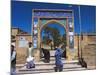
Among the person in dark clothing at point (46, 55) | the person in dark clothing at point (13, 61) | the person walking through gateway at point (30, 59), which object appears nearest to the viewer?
the person in dark clothing at point (13, 61)

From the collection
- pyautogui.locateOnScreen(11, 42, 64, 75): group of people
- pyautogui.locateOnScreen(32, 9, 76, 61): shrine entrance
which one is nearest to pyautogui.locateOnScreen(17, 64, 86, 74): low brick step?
pyautogui.locateOnScreen(11, 42, 64, 75): group of people

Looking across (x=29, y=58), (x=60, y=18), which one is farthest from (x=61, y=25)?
(x=29, y=58)

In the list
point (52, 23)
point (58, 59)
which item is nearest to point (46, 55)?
point (58, 59)

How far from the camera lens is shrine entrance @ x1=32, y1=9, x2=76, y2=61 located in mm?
5410

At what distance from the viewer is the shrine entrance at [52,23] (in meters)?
5.41

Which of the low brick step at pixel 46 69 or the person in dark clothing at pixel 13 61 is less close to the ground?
the person in dark clothing at pixel 13 61

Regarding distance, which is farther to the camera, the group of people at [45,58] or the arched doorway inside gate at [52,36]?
the arched doorway inside gate at [52,36]

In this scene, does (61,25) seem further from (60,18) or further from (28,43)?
(28,43)

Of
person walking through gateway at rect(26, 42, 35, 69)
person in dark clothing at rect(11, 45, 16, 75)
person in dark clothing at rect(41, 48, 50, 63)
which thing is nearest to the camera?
person in dark clothing at rect(11, 45, 16, 75)

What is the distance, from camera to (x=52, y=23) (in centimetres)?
552

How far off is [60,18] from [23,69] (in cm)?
121

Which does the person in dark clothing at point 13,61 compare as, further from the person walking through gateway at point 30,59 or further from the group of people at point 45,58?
the person walking through gateway at point 30,59

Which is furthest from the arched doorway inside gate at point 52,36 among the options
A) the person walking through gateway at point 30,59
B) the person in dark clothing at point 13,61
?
the person in dark clothing at point 13,61

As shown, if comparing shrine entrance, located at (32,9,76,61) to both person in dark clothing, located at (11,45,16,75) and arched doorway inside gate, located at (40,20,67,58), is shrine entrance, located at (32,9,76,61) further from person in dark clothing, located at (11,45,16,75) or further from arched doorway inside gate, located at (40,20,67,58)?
person in dark clothing, located at (11,45,16,75)
